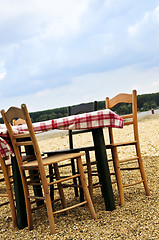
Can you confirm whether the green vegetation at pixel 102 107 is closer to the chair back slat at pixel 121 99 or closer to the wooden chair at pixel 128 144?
Answer: the chair back slat at pixel 121 99

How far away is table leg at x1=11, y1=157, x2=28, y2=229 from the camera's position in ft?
10.1

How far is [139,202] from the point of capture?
3.44 m

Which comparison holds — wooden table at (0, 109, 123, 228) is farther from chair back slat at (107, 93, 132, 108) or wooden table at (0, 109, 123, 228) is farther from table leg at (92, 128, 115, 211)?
chair back slat at (107, 93, 132, 108)

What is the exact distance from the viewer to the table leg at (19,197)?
3.06m

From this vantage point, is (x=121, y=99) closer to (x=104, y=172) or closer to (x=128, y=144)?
(x=128, y=144)

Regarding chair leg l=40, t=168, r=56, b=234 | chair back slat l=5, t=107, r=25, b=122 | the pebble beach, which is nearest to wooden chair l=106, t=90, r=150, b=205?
the pebble beach

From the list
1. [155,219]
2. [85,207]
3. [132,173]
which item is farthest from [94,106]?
[132,173]

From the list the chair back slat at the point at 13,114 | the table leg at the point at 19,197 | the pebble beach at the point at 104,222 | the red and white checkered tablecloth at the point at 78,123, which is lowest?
the pebble beach at the point at 104,222

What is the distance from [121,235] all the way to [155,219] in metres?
0.44

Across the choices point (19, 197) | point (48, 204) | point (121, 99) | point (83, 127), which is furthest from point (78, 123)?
point (121, 99)

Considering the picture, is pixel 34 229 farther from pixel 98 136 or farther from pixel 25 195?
pixel 98 136

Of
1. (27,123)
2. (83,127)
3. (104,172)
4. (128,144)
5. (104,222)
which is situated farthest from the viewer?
(128,144)

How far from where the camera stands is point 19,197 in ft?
10.2

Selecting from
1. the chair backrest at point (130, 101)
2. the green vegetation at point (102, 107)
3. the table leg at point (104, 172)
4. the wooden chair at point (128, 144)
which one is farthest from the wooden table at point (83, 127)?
the green vegetation at point (102, 107)
